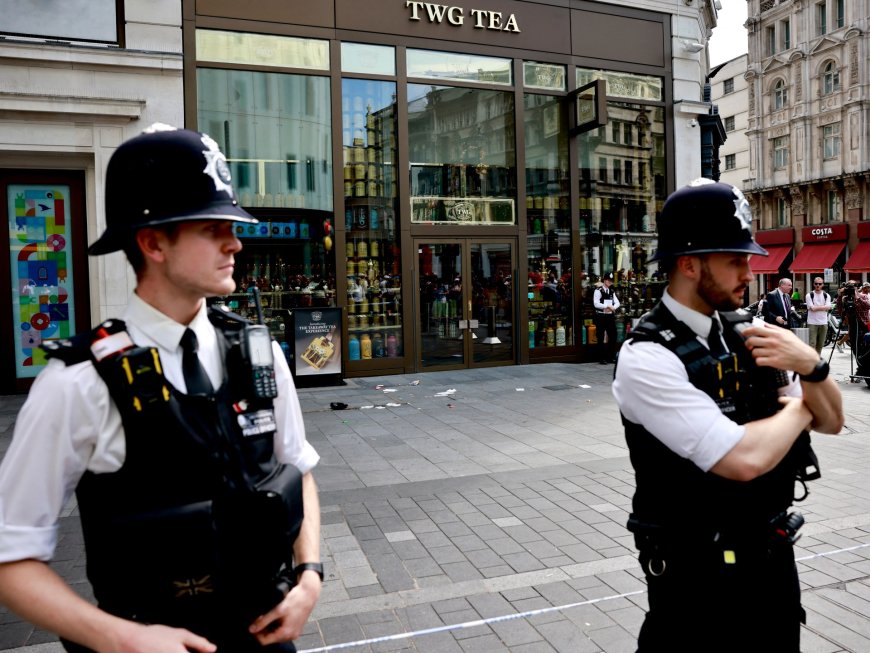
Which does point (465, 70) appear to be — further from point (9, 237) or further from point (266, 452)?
point (266, 452)

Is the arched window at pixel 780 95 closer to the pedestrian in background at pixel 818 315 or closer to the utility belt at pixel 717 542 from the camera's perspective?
the pedestrian in background at pixel 818 315

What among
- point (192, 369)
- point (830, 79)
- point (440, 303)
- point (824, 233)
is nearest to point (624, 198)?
point (440, 303)

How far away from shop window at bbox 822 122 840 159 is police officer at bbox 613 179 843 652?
45.1 metres

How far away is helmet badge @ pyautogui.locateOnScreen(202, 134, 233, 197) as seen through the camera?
5.77 ft

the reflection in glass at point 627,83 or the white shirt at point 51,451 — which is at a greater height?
the reflection in glass at point 627,83

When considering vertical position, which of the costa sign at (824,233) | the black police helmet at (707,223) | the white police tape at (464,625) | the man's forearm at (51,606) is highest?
the costa sign at (824,233)

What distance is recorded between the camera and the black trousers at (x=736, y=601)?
2.11 meters

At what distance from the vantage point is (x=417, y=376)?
511 inches

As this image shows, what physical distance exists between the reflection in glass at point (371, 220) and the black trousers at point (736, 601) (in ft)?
35.7

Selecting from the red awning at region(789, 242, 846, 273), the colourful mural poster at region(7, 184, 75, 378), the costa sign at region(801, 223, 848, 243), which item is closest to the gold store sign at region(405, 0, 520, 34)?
the colourful mural poster at region(7, 184, 75, 378)

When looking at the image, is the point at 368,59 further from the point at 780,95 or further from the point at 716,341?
the point at 780,95

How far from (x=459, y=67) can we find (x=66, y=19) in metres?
6.70

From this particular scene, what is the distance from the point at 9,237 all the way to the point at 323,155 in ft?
16.9

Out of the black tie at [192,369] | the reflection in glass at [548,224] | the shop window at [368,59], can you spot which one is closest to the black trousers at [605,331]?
the reflection in glass at [548,224]
